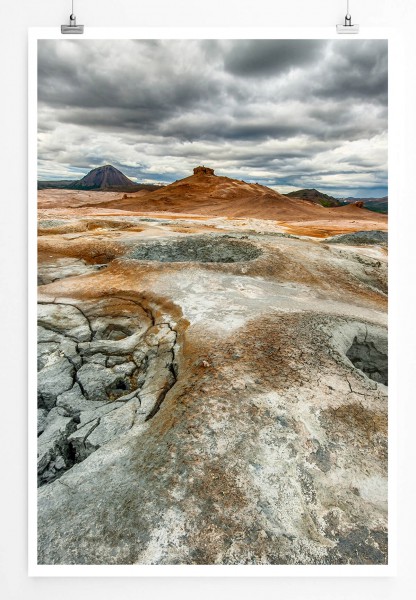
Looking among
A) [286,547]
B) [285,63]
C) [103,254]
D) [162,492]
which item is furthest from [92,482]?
[103,254]

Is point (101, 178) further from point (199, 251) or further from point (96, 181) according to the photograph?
point (199, 251)

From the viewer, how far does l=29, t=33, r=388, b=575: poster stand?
2.72m

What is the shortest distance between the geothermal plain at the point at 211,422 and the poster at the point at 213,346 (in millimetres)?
17

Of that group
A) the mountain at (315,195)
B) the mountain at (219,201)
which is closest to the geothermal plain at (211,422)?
the mountain at (315,195)

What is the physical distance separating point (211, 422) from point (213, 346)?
1154mm

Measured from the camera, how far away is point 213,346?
13.6ft

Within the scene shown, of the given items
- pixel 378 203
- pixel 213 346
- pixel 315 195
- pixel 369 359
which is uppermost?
pixel 315 195

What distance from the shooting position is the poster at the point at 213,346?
8.93 ft

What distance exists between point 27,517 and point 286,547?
2.60 m
